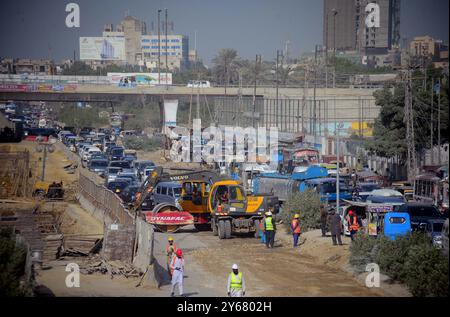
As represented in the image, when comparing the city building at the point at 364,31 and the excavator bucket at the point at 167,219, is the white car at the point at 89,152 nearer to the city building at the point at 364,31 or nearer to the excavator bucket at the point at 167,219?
the excavator bucket at the point at 167,219

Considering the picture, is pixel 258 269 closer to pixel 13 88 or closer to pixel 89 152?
pixel 89 152

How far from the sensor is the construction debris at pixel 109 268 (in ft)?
70.3

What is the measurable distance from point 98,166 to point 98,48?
100m

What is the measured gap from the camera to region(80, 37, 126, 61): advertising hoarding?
486 feet

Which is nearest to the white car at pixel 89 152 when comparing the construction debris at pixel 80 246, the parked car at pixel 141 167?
the parked car at pixel 141 167

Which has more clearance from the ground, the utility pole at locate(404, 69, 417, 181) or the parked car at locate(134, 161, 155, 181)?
the utility pole at locate(404, 69, 417, 181)

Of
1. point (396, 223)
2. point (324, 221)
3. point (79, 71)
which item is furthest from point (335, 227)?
point (79, 71)

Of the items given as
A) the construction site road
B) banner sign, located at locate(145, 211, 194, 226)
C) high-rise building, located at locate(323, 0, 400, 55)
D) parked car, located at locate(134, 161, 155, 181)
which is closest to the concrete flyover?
high-rise building, located at locate(323, 0, 400, 55)

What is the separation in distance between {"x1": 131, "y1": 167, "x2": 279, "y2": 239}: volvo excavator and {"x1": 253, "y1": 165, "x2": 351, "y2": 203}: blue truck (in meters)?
5.53

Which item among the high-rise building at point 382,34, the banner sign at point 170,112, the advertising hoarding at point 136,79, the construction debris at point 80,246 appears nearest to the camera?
the construction debris at point 80,246

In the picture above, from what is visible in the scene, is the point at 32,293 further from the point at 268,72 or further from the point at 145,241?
the point at 268,72

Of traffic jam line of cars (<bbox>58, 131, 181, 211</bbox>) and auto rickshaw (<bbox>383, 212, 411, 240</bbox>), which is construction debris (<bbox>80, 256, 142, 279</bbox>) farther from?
traffic jam line of cars (<bbox>58, 131, 181, 211</bbox>)

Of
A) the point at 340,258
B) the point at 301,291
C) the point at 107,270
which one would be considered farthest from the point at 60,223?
A: the point at 301,291

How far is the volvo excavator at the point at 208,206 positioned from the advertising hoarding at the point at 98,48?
383 feet
